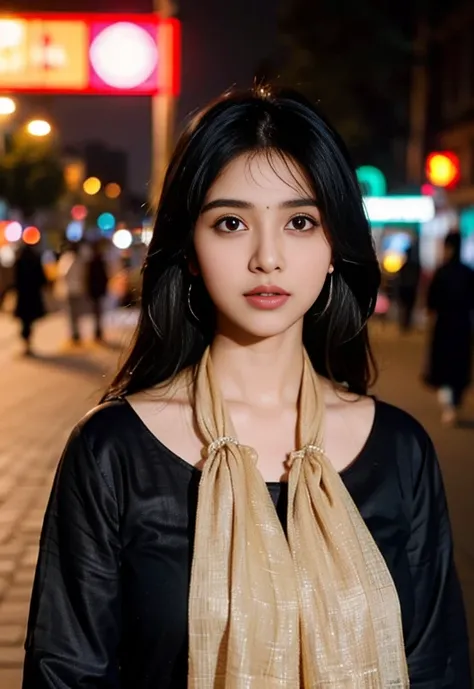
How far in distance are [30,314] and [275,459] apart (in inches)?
576

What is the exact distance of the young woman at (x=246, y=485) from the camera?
1.82 meters

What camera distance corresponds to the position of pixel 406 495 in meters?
2.07

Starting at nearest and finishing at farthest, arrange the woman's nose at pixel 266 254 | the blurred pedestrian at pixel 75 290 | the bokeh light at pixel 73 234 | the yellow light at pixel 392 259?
the woman's nose at pixel 266 254 < the bokeh light at pixel 73 234 < the blurred pedestrian at pixel 75 290 < the yellow light at pixel 392 259

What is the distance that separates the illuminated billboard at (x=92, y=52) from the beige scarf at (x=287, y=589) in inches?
545

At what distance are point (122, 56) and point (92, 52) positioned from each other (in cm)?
42

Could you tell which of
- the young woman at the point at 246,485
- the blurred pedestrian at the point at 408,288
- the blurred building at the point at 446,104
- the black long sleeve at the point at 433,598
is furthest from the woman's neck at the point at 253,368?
the blurred building at the point at 446,104

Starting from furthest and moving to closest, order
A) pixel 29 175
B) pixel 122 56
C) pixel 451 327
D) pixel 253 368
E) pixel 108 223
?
pixel 108 223 → pixel 29 175 → pixel 122 56 → pixel 451 327 → pixel 253 368

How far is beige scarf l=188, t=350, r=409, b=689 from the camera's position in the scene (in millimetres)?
1778

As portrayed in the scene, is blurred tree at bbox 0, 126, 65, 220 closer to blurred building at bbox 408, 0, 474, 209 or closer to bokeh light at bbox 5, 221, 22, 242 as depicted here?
bokeh light at bbox 5, 221, 22, 242

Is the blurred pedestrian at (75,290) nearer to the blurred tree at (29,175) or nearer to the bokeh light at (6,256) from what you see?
A: the bokeh light at (6,256)

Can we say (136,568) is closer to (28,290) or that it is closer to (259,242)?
(259,242)

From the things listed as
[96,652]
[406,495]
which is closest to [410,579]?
[406,495]

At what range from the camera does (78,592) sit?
6.05 ft

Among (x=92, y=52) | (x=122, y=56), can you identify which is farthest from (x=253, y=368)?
(x=92, y=52)
